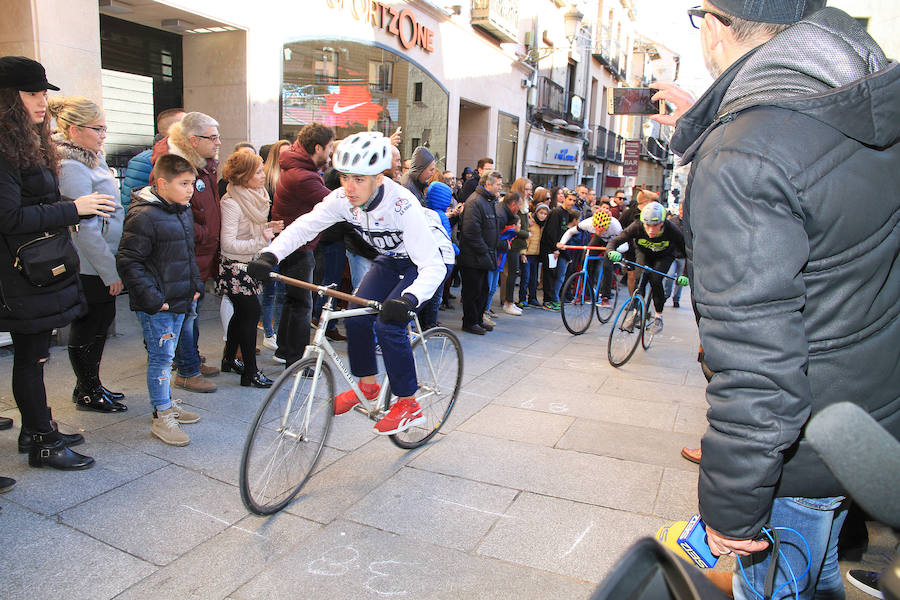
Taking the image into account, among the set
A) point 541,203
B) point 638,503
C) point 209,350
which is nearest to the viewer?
point 638,503

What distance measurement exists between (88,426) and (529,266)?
7.95 m

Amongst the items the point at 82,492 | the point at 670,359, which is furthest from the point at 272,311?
the point at 670,359

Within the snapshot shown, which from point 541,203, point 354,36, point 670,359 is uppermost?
point 354,36

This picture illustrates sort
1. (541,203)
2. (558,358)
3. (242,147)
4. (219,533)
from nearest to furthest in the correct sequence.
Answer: (219,533) < (242,147) < (558,358) < (541,203)

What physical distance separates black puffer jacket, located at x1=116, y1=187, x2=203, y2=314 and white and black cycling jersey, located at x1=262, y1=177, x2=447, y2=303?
2.82 ft

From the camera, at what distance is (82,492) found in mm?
3475

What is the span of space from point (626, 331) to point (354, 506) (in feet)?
15.3

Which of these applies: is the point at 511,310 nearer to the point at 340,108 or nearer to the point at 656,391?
the point at 656,391

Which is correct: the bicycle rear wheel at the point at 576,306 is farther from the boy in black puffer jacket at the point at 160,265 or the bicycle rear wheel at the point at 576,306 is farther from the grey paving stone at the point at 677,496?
the boy in black puffer jacket at the point at 160,265

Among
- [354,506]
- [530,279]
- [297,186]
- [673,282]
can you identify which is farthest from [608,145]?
[354,506]

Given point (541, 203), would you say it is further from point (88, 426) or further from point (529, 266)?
point (88, 426)

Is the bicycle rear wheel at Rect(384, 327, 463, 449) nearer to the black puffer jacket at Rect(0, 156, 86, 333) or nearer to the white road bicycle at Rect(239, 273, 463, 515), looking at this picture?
the white road bicycle at Rect(239, 273, 463, 515)

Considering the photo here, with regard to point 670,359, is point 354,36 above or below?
above

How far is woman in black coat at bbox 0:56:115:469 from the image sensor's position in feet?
11.0
